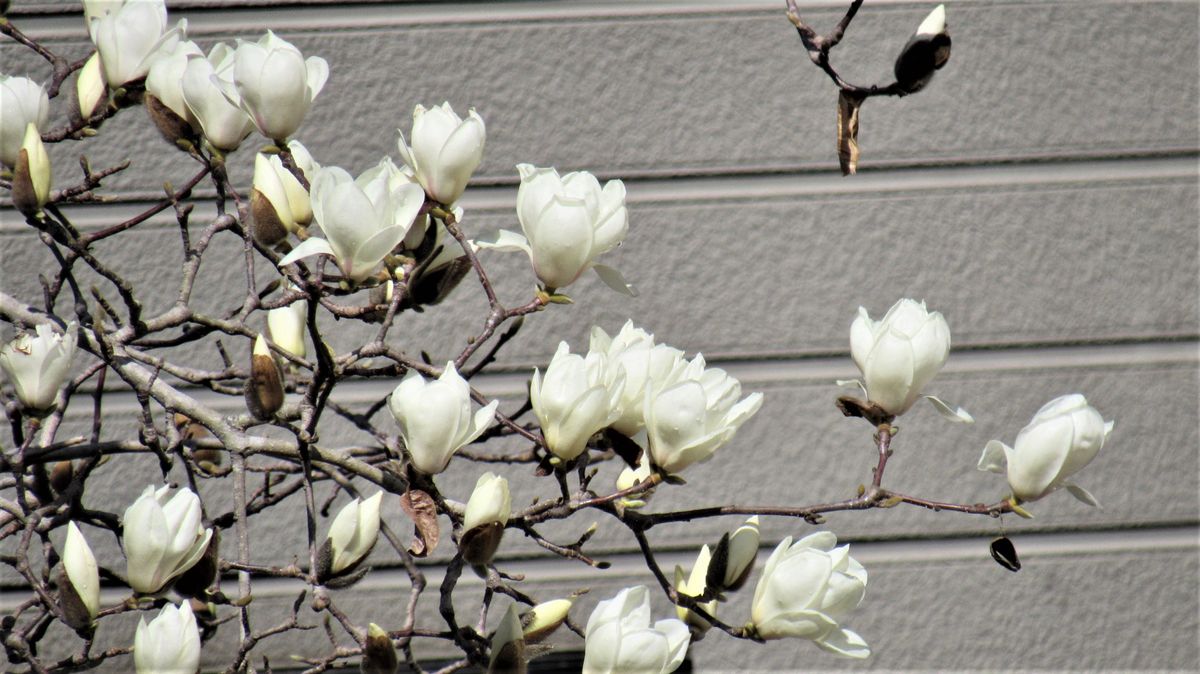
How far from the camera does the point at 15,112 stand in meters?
0.52

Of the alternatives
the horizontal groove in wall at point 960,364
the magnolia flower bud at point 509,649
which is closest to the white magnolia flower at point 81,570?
→ the magnolia flower bud at point 509,649

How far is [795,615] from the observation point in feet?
1.51

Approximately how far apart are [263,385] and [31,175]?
0.17 m

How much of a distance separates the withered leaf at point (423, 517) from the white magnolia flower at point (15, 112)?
30cm

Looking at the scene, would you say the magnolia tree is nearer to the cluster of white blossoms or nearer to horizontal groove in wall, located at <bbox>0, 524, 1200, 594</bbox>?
the cluster of white blossoms

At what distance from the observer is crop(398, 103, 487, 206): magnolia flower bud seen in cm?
47

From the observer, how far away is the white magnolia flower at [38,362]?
0.50 meters

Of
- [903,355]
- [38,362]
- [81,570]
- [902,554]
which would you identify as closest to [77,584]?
[81,570]

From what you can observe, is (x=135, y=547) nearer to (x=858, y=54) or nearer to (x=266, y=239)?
(x=266, y=239)

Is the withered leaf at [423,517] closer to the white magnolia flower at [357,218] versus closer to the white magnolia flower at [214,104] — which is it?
the white magnolia flower at [357,218]

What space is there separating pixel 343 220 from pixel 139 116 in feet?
2.64

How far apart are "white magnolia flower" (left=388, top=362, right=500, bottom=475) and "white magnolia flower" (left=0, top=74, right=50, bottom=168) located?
10.9 inches

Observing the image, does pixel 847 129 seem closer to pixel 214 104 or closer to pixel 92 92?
pixel 214 104

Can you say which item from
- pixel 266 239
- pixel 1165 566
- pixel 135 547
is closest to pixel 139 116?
pixel 266 239
